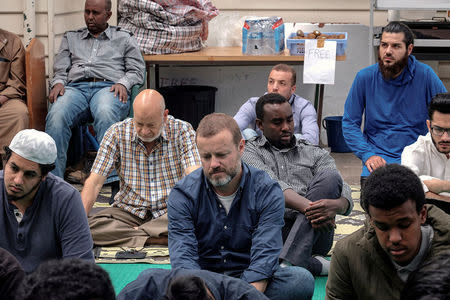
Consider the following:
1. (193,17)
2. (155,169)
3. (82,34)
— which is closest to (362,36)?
(193,17)

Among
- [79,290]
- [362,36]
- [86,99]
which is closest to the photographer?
[79,290]

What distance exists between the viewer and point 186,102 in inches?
249

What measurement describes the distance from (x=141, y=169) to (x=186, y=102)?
2121mm

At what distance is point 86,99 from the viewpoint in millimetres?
5328

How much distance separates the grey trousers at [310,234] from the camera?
3568 mm

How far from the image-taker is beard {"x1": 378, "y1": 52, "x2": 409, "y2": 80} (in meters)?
4.44

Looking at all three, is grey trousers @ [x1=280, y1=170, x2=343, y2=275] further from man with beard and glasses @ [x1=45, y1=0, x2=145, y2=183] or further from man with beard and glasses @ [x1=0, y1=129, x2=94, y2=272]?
man with beard and glasses @ [x1=45, y1=0, x2=145, y2=183]

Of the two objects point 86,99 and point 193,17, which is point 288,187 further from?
point 193,17

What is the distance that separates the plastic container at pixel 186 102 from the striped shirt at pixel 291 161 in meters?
2.43

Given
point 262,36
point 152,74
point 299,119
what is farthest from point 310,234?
point 152,74

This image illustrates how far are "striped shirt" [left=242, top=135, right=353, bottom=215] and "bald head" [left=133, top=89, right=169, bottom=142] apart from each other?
57 cm

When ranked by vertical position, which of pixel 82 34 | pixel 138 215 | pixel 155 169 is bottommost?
pixel 138 215

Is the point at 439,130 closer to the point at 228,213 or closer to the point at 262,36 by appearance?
the point at 228,213

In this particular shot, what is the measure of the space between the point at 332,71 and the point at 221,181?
2.90 meters
